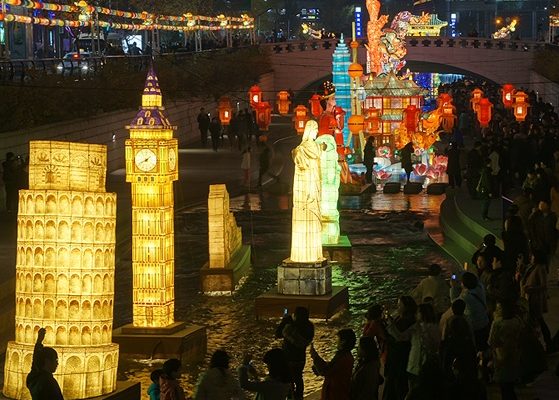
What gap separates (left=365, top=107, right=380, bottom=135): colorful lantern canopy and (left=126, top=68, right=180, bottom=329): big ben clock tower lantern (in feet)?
78.0

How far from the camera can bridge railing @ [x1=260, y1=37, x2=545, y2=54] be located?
69.5 m

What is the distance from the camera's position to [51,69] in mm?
38250

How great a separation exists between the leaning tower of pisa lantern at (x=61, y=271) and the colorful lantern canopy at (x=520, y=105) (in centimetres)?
2710

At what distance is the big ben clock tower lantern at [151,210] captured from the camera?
603 inches

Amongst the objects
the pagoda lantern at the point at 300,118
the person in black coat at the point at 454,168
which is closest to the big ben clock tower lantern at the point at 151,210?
the person in black coat at the point at 454,168

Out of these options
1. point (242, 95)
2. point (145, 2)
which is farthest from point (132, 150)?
point (145, 2)

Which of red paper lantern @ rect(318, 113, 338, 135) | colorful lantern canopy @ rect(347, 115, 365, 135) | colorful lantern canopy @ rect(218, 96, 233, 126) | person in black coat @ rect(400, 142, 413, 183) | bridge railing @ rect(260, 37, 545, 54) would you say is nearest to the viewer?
person in black coat @ rect(400, 142, 413, 183)

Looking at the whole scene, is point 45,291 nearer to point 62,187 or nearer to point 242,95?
point 62,187

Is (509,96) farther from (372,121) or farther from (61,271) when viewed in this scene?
(61,271)

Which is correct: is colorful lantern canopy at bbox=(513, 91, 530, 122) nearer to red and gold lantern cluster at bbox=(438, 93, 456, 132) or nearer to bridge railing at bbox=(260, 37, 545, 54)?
red and gold lantern cluster at bbox=(438, 93, 456, 132)

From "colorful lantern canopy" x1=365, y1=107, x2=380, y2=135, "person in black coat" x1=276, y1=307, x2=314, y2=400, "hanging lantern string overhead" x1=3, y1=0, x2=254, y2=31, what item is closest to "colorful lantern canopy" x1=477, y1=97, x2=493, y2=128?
"colorful lantern canopy" x1=365, y1=107, x2=380, y2=135

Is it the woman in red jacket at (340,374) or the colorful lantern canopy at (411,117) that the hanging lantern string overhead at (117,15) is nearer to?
the colorful lantern canopy at (411,117)

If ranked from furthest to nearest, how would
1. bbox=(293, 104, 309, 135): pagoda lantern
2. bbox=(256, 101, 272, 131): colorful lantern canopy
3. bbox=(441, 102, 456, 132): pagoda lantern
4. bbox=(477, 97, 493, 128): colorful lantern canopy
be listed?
bbox=(256, 101, 272, 131): colorful lantern canopy → bbox=(477, 97, 493, 128): colorful lantern canopy → bbox=(293, 104, 309, 135): pagoda lantern → bbox=(441, 102, 456, 132): pagoda lantern

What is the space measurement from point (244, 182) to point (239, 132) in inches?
439
